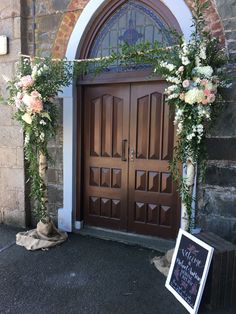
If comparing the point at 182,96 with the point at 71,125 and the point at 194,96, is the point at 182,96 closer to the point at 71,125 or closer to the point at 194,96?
the point at 194,96

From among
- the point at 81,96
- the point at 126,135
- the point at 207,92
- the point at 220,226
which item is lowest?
the point at 220,226

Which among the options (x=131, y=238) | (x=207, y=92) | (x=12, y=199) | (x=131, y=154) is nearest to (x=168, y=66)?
(x=207, y=92)

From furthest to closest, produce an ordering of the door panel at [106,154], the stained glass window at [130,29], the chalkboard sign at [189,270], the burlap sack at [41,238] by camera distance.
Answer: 1. the door panel at [106,154]
2. the burlap sack at [41,238]
3. the stained glass window at [130,29]
4. the chalkboard sign at [189,270]

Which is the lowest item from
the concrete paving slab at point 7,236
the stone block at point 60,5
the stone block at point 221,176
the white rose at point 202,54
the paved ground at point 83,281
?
the paved ground at point 83,281

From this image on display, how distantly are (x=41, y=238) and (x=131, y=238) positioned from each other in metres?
1.02

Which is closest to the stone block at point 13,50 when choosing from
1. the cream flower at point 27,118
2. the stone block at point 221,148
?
the cream flower at point 27,118

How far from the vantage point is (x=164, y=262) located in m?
2.99

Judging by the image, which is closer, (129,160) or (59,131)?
(129,160)

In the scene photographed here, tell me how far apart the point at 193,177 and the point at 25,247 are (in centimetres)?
197

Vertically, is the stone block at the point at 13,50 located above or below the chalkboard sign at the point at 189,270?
above

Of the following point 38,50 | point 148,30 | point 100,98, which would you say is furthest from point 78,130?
point 148,30

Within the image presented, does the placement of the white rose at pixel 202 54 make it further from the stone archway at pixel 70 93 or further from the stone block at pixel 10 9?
the stone block at pixel 10 9

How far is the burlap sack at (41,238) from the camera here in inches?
133

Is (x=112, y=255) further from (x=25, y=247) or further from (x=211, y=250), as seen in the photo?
(x=211, y=250)
